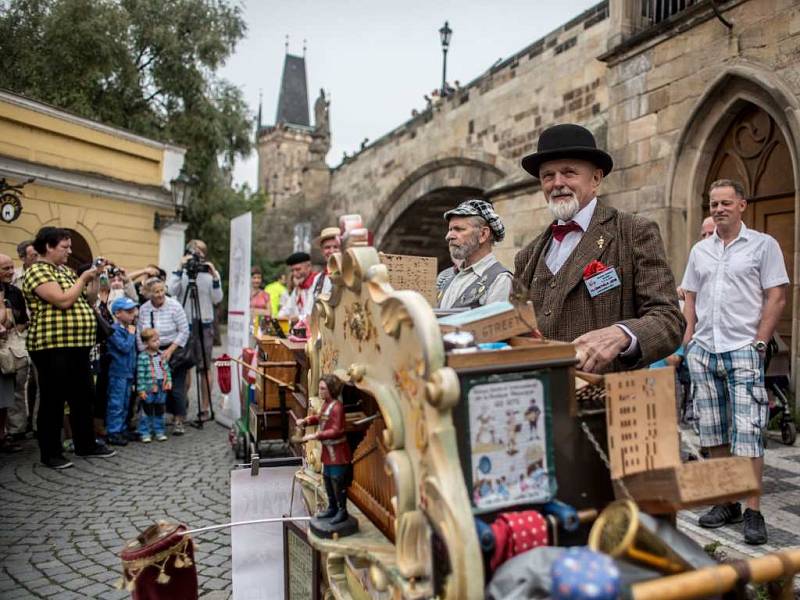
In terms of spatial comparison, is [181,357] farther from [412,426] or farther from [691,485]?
[691,485]

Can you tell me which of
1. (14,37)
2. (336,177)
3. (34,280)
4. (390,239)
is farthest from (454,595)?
(336,177)

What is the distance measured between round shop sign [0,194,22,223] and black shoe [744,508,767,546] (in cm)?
1167

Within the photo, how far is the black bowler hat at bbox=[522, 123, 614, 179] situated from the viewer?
7.64 feet

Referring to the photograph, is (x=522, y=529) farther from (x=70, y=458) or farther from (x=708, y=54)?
(x=708, y=54)

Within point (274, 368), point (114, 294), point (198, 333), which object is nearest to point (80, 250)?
point (114, 294)

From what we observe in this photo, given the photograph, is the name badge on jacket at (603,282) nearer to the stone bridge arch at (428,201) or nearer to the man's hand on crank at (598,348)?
the man's hand on crank at (598,348)

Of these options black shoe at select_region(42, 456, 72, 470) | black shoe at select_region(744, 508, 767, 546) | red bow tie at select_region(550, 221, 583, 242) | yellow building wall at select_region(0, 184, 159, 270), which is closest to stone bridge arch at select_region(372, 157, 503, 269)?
yellow building wall at select_region(0, 184, 159, 270)

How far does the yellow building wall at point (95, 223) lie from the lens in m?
11.1

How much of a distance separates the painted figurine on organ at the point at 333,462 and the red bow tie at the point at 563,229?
3.86ft

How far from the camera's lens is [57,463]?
530 centimetres

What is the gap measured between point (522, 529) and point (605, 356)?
744 mm

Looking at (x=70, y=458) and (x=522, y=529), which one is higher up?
(x=522, y=529)

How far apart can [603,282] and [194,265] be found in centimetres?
644

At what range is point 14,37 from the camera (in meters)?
16.7
